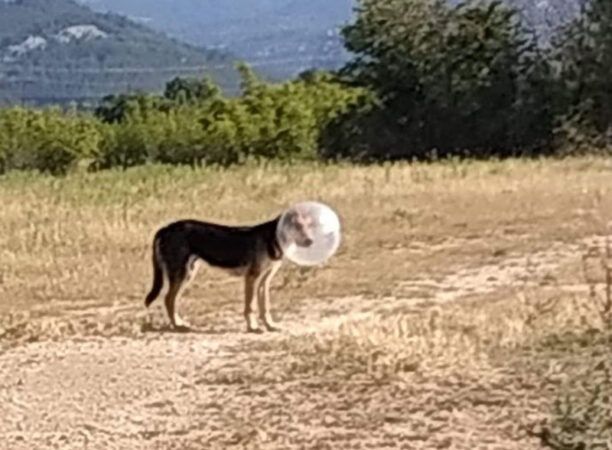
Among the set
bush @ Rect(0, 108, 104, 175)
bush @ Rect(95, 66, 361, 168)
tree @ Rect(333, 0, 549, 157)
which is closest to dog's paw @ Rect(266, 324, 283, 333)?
tree @ Rect(333, 0, 549, 157)

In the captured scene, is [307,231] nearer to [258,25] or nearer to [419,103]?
[419,103]

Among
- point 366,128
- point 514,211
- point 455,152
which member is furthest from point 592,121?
point 514,211

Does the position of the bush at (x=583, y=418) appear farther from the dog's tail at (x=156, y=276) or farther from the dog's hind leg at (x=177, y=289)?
the dog's tail at (x=156, y=276)

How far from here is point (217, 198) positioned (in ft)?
80.0

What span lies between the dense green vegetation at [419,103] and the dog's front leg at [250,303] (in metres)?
23.0

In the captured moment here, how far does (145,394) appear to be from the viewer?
9469 millimetres

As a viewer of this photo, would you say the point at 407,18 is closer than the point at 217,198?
No

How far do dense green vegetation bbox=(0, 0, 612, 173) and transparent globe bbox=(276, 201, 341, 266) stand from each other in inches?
904

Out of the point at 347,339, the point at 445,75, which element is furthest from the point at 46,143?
the point at 347,339

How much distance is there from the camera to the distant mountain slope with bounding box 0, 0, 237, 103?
69688mm

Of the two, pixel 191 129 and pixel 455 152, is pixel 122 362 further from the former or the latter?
pixel 191 129

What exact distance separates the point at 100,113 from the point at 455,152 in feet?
79.9

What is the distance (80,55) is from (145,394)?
78858 millimetres

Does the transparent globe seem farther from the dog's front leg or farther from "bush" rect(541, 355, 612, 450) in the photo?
"bush" rect(541, 355, 612, 450)
